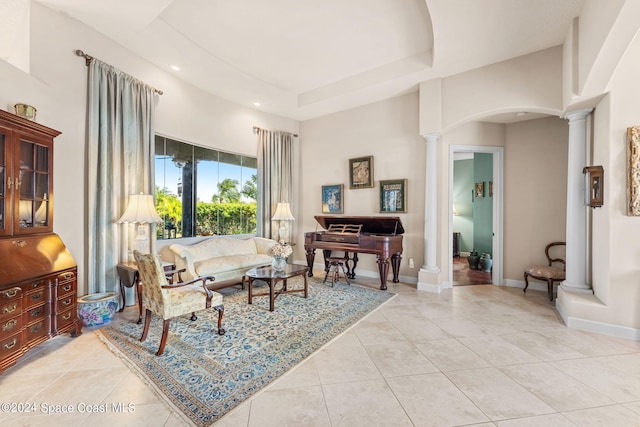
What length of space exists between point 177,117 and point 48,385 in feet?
11.7

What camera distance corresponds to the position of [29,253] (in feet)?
7.39

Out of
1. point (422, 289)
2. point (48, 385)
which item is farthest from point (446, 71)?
point (48, 385)

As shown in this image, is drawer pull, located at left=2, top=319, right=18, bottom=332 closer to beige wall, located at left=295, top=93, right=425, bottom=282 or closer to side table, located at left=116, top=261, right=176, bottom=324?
side table, located at left=116, top=261, right=176, bottom=324

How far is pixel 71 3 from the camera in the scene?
269cm

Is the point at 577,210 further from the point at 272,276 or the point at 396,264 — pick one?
the point at 272,276

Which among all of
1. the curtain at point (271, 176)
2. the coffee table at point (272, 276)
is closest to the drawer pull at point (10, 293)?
the coffee table at point (272, 276)

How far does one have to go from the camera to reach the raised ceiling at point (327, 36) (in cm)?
282

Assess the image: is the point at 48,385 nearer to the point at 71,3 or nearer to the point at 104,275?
the point at 104,275

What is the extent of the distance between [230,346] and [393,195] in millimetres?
3573

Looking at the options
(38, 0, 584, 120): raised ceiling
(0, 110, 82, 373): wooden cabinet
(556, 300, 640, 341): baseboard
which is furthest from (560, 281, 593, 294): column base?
(0, 110, 82, 373): wooden cabinet

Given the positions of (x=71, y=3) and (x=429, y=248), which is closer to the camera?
(x=71, y=3)

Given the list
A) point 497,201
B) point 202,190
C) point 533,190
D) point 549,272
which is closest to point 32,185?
point 202,190

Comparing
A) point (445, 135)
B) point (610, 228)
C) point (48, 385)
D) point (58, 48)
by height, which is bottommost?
point (48, 385)

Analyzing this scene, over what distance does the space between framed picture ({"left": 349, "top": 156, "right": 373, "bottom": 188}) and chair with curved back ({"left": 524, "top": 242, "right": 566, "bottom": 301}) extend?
9.24ft
